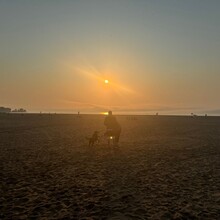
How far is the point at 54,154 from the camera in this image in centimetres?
2052

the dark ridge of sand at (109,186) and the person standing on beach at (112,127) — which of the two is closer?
the dark ridge of sand at (109,186)

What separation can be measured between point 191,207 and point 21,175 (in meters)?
7.40

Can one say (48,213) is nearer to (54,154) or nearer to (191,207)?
(191,207)

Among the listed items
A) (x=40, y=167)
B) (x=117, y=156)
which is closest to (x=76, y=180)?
(x=40, y=167)

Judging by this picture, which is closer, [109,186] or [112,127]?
[109,186]

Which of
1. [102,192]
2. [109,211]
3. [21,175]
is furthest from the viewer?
[21,175]

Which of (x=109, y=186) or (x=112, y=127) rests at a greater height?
(x=112, y=127)

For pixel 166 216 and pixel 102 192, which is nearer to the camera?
pixel 166 216

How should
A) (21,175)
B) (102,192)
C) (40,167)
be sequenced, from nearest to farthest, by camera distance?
(102,192) < (21,175) < (40,167)

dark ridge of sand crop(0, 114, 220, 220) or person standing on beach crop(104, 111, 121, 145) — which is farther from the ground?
person standing on beach crop(104, 111, 121, 145)

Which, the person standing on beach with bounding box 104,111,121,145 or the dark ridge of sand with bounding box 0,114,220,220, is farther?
the person standing on beach with bounding box 104,111,121,145

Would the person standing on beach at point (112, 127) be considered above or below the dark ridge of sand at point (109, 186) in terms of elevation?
above

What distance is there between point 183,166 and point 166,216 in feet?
25.9

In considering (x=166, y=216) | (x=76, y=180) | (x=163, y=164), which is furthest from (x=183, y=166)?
(x=166, y=216)
